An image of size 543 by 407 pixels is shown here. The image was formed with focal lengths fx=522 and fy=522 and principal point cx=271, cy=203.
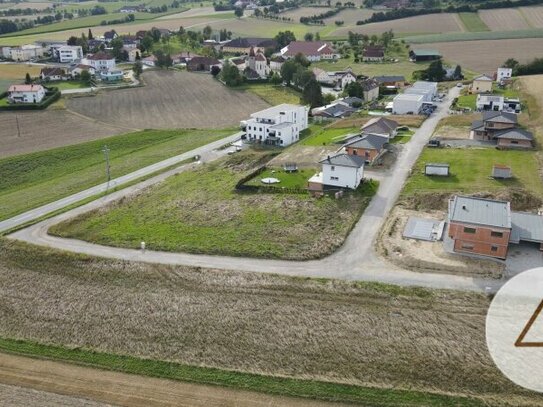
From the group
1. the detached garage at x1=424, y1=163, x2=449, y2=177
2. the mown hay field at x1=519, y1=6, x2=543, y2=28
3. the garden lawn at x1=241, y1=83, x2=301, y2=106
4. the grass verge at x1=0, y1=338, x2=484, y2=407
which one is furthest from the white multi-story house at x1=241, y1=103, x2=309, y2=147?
the mown hay field at x1=519, y1=6, x2=543, y2=28

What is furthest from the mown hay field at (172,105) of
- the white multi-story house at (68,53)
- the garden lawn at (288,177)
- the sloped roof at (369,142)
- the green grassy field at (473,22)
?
the green grassy field at (473,22)

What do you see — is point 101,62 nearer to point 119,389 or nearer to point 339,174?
point 339,174

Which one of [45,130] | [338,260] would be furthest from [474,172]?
[45,130]

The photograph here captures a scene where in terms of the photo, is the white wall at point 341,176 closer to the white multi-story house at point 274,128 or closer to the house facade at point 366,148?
the house facade at point 366,148

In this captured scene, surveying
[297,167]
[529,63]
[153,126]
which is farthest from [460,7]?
[297,167]

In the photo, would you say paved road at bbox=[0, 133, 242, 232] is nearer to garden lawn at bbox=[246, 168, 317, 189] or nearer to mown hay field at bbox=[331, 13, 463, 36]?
garden lawn at bbox=[246, 168, 317, 189]

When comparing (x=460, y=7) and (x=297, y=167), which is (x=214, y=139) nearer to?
(x=297, y=167)

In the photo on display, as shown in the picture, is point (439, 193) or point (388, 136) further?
point (388, 136)
